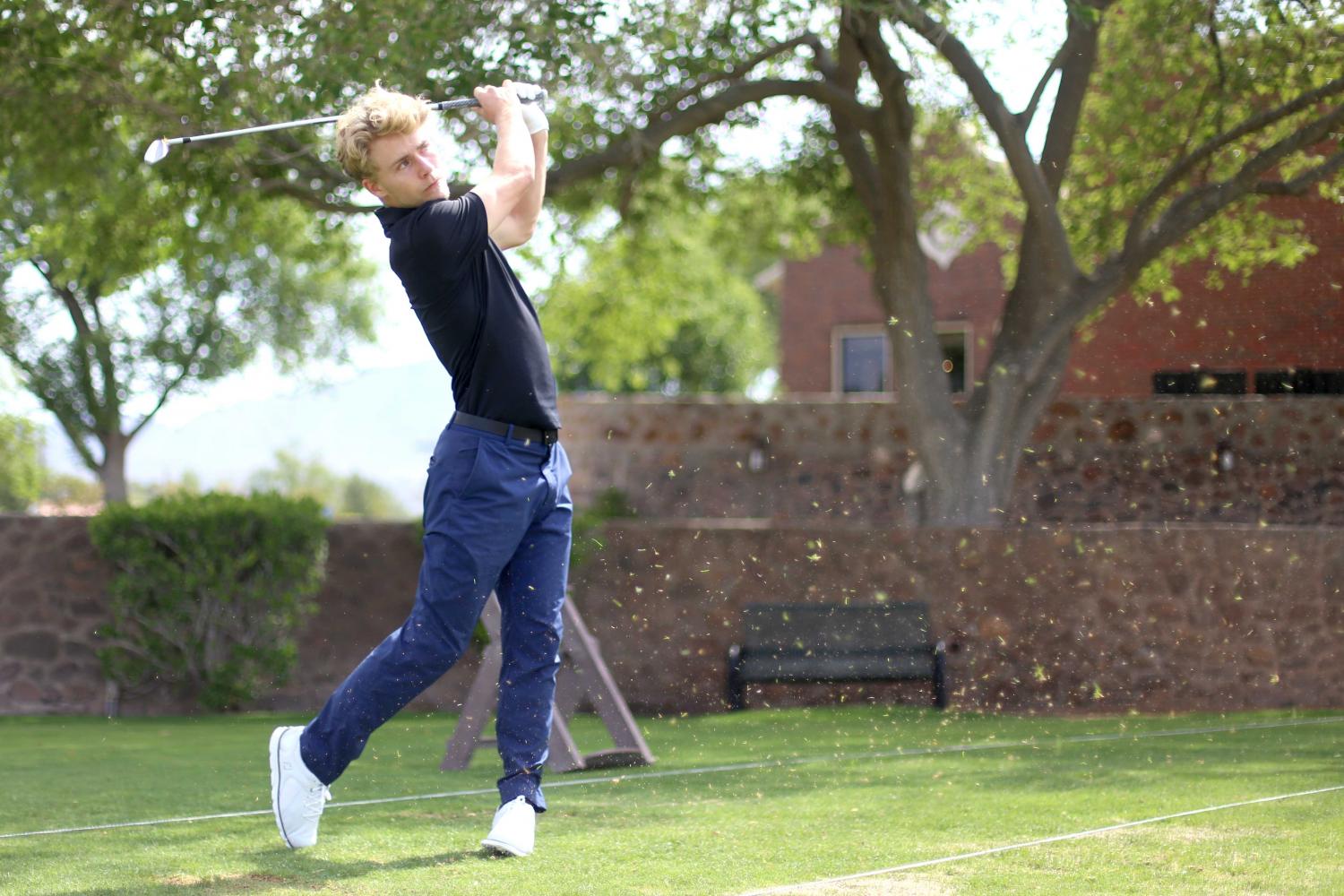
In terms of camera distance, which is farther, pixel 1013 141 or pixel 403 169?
pixel 1013 141

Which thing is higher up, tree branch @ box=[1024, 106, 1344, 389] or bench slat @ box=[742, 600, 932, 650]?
tree branch @ box=[1024, 106, 1344, 389]

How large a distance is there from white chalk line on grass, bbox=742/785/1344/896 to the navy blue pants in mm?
821

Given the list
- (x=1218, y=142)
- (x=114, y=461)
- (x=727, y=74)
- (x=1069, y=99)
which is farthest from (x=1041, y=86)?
(x=114, y=461)

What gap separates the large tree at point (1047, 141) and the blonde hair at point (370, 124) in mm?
6187

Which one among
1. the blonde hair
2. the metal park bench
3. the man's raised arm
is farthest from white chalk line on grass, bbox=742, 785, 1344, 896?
the metal park bench

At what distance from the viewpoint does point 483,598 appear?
13.0 feet

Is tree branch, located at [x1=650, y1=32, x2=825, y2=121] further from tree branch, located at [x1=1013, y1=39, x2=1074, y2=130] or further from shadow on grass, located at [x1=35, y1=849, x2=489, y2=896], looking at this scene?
shadow on grass, located at [x1=35, y1=849, x2=489, y2=896]

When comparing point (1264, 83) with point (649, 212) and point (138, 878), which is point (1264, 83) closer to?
point (649, 212)

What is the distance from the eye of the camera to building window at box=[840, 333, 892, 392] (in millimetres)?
21734

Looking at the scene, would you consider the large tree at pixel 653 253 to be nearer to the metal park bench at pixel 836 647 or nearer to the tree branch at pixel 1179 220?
the tree branch at pixel 1179 220

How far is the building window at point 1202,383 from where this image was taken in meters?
14.3

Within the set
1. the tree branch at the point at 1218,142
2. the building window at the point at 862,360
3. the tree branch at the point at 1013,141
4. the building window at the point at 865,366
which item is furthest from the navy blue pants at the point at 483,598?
the building window at the point at 865,366

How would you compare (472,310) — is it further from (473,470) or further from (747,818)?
(747,818)

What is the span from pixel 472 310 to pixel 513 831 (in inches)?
52.8
